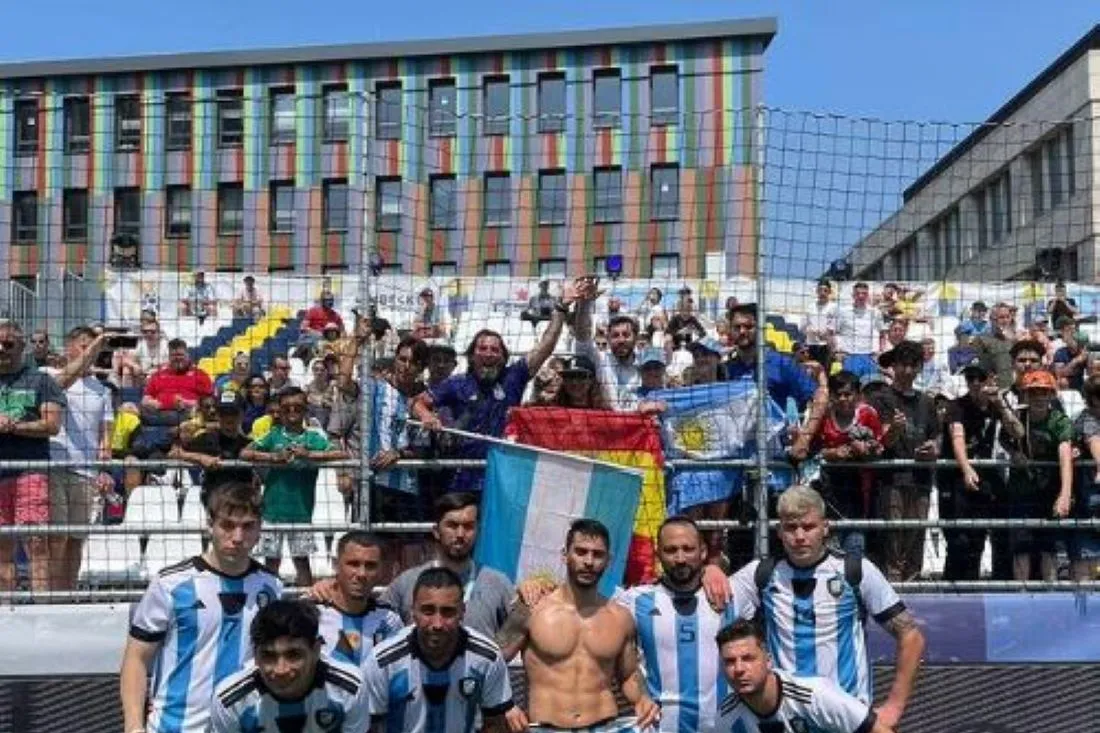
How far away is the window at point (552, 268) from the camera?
33.5 feet

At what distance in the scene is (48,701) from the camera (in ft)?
29.2

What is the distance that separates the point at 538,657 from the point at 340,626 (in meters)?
0.98

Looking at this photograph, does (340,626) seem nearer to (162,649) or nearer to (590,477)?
(162,649)

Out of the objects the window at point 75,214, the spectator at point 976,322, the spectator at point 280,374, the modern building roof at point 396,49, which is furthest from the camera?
the modern building roof at point 396,49

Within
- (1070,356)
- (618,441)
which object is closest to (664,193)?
(618,441)

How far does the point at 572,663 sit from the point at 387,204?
342 centimetres

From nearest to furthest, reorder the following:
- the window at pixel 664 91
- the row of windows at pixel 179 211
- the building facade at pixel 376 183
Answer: the building facade at pixel 376 183 → the row of windows at pixel 179 211 → the window at pixel 664 91

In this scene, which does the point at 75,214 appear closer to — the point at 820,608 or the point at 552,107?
the point at 552,107

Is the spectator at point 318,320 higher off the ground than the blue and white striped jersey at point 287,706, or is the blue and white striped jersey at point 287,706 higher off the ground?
the spectator at point 318,320

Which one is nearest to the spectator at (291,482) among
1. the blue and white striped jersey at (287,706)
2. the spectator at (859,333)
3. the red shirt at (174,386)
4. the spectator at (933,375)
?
the red shirt at (174,386)

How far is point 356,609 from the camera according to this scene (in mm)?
7098

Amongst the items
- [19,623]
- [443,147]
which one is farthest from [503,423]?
[19,623]

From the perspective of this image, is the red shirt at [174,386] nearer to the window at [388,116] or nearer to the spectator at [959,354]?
the window at [388,116]

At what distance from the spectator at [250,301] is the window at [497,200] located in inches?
96.4
